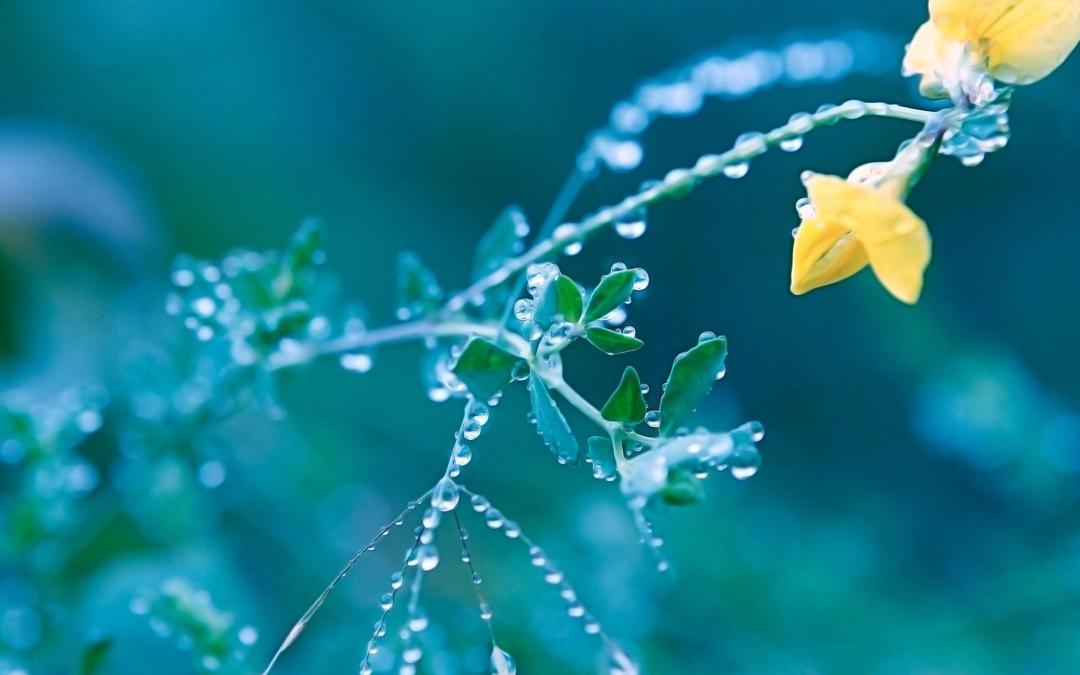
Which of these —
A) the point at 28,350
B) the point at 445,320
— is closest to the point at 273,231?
the point at 28,350

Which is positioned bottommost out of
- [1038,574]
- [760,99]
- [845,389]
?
[1038,574]

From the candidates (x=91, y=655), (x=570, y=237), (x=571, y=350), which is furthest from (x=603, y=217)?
(x=571, y=350)

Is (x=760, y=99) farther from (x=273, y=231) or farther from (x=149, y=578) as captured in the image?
(x=149, y=578)

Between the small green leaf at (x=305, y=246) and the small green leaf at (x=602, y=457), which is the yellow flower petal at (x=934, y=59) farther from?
the small green leaf at (x=305, y=246)

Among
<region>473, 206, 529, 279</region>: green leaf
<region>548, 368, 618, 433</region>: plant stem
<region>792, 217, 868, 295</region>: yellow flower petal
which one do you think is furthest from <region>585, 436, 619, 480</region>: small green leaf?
<region>473, 206, 529, 279</region>: green leaf

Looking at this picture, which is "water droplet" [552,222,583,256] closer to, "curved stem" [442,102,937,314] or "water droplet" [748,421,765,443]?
"curved stem" [442,102,937,314]

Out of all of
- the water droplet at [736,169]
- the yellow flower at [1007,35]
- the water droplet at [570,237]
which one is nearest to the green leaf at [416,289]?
the water droplet at [570,237]
